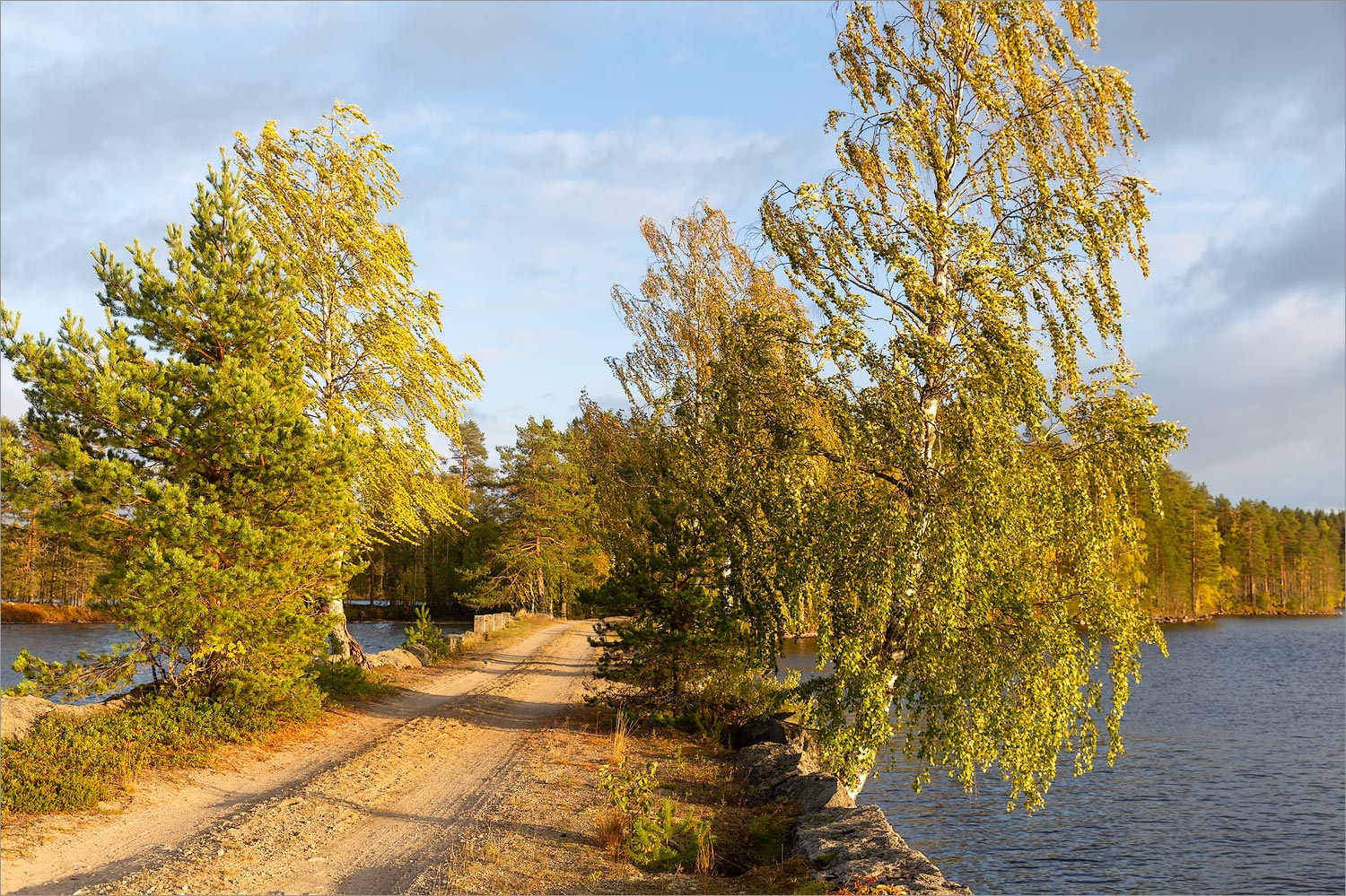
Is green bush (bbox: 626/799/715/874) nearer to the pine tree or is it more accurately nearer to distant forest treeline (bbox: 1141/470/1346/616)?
the pine tree

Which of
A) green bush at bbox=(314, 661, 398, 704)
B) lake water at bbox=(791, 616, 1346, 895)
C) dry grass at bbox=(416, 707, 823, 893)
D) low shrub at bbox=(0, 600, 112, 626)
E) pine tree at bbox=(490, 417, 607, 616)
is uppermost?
pine tree at bbox=(490, 417, 607, 616)

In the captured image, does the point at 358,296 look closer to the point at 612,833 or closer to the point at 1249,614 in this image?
the point at 612,833

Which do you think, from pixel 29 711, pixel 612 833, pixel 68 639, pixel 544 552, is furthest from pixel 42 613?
pixel 612 833

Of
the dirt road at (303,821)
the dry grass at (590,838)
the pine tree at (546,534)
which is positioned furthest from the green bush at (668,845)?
the pine tree at (546,534)

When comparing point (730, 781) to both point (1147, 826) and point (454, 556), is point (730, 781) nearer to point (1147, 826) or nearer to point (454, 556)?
point (1147, 826)

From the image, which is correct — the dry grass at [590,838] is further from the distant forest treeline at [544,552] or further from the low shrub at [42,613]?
the low shrub at [42,613]

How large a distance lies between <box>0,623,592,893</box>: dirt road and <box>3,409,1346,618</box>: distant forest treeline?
355cm

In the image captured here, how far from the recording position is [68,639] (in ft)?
155

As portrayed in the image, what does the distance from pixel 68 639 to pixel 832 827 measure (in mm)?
50341

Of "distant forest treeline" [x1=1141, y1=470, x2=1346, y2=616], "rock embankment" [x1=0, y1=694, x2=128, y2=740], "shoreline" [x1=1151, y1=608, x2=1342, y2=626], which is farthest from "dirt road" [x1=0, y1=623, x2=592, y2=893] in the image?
"shoreline" [x1=1151, y1=608, x2=1342, y2=626]

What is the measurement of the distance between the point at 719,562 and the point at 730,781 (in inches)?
156

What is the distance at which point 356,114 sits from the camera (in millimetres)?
22375

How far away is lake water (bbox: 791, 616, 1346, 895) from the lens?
622 inches

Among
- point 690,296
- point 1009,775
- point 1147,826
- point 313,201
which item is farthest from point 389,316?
point 1147,826
